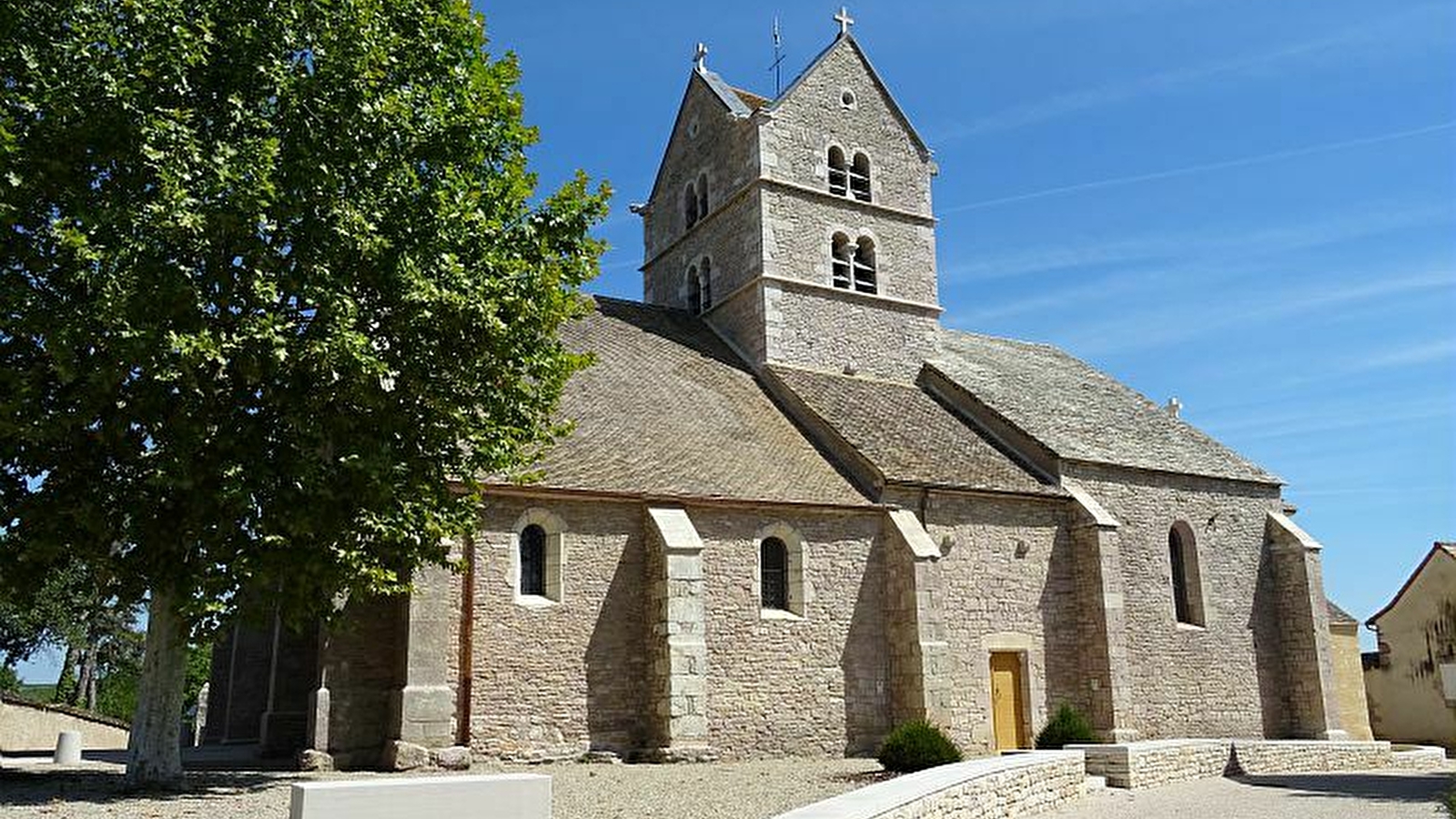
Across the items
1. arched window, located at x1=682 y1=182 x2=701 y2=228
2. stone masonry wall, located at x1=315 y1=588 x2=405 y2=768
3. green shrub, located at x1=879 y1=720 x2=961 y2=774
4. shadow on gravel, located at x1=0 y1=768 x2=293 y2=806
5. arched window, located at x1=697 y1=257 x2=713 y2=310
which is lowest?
shadow on gravel, located at x1=0 y1=768 x2=293 y2=806

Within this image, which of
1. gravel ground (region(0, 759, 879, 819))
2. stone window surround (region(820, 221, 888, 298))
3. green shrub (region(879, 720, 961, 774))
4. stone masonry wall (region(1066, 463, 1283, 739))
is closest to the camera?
gravel ground (region(0, 759, 879, 819))

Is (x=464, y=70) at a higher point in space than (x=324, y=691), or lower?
higher

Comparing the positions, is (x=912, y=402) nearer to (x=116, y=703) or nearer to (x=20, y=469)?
(x=20, y=469)

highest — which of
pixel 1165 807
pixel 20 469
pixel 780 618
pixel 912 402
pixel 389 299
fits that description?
pixel 912 402

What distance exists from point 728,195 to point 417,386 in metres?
14.8

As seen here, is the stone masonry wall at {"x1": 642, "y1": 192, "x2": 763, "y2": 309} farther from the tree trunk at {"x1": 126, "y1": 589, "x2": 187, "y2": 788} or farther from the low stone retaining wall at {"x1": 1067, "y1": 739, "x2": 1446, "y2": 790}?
the tree trunk at {"x1": 126, "y1": 589, "x2": 187, "y2": 788}

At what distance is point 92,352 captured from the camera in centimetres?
1257

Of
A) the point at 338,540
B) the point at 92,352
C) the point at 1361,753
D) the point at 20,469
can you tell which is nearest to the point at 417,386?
the point at 338,540

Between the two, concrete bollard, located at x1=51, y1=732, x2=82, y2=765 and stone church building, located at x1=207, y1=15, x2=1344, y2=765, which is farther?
concrete bollard, located at x1=51, y1=732, x2=82, y2=765

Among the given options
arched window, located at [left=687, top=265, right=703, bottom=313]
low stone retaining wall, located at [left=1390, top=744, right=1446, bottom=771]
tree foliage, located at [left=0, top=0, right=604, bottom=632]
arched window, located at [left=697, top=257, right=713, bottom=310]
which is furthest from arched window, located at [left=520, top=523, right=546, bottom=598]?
low stone retaining wall, located at [left=1390, top=744, right=1446, bottom=771]

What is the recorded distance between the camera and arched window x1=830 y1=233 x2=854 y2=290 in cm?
2719

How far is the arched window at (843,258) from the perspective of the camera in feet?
89.2

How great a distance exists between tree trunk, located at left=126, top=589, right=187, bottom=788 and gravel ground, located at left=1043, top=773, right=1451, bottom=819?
11.0 meters

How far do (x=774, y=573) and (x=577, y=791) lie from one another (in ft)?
23.9
